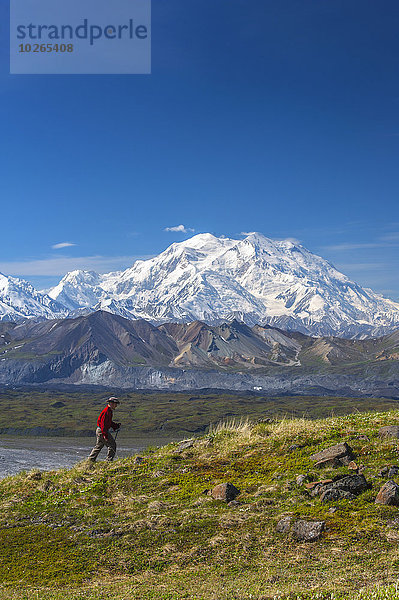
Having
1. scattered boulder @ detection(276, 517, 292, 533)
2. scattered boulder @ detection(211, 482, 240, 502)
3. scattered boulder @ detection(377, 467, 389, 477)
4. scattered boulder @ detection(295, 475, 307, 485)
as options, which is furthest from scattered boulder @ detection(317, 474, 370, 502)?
scattered boulder @ detection(211, 482, 240, 502)

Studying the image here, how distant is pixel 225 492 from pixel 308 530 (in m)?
3.82

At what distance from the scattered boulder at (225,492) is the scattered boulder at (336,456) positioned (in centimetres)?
319

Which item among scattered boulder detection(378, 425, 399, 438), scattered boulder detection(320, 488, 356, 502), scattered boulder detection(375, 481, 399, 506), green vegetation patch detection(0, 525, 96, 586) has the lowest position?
green vegetation patch detection(0, 525, 96, 586)

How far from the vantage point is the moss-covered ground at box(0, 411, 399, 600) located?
456 inches

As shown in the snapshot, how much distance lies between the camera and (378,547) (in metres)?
12.4

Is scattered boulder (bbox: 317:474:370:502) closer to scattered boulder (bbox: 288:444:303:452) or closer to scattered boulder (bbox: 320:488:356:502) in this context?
scattered boulder (bbox: 320:488:356:502)

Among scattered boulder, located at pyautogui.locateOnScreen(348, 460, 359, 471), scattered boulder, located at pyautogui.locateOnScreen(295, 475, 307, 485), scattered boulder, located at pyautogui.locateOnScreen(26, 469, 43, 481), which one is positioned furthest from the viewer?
scattered boulder, located at pyautogui.locateOnScreen(26, 469, 43, 481)

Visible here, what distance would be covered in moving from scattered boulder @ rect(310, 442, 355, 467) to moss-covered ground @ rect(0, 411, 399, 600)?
43 cm

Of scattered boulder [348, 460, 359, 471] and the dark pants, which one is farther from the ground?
scattered boulder [348, 460, 359, 471]

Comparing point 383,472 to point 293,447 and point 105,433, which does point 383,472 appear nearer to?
point 293,447

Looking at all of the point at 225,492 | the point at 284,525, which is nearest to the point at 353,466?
the point at 284,525

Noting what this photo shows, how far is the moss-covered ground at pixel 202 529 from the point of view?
11594 mm

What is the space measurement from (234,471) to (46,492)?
308 inches

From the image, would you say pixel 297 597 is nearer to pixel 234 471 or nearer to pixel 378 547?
pixel 378 547
